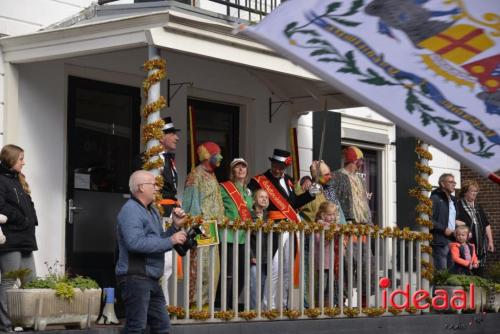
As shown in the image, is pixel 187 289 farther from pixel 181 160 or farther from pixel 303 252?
pixel 181 160

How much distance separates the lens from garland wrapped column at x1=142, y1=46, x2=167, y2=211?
34.6 feet

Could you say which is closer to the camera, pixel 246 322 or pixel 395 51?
pixel 395 51

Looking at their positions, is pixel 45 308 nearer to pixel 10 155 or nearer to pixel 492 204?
pixel 10 155

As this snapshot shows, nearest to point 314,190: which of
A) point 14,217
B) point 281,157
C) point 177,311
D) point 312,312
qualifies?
point 281,157

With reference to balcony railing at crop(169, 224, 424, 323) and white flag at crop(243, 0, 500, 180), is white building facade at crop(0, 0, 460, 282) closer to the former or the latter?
balcony railing at crop(169, 224, 424, 323)

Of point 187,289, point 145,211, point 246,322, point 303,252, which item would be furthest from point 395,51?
point 303,252

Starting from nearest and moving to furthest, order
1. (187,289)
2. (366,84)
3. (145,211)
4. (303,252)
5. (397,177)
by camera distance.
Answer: (366,84) → (145,211) → (187,289) → (303,252) → (397,177)

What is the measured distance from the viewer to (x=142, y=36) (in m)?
10.9

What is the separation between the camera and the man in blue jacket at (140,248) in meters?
8.85

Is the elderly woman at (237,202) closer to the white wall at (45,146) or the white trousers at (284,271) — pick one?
the white trousers at (284,271)

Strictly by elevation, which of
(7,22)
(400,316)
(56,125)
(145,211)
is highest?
(7,22)

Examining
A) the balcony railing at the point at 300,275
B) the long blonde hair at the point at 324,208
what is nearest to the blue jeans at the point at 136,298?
the balcony railing at the point at 300,275

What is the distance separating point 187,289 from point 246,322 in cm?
100

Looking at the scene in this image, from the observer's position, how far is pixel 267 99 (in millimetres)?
15266
